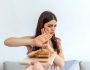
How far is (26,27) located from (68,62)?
0.54m

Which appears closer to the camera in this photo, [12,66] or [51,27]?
[51,27]

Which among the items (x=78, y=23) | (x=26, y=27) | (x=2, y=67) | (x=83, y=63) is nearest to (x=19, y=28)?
(x=26, y=27)

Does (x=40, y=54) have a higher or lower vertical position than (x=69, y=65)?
higher

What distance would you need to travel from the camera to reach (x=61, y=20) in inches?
Result: 78.5

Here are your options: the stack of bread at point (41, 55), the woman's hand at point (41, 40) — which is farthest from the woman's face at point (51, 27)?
the stack of bread at point (41, 55)

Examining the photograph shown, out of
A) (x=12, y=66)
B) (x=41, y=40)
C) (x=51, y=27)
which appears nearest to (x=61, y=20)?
(x=12, y=66)

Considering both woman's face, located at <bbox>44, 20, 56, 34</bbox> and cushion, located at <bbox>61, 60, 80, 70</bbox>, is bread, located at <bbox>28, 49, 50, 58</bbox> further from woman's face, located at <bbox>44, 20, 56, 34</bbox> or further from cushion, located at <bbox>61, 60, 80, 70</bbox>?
cushion, located at <bbox>61, 60, 80, 70</bbox>

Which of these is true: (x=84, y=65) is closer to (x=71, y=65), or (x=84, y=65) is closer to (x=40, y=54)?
(x=71, y=65)

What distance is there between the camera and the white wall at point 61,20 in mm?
1984

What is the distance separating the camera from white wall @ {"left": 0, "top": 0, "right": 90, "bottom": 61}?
198cm

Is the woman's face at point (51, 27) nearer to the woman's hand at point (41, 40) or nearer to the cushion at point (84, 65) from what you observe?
the woman's hand at point (41, 40)

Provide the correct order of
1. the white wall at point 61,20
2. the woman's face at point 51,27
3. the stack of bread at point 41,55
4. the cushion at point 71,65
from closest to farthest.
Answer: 1. the stack of bread at point 41,55
2. the woman's face at point 51,27
3. the cushion at point 71,65
4. the white wall at point 61,20

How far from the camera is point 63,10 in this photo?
6.52 ft

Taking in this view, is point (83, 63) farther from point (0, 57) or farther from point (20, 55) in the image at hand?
point (0, 57)
